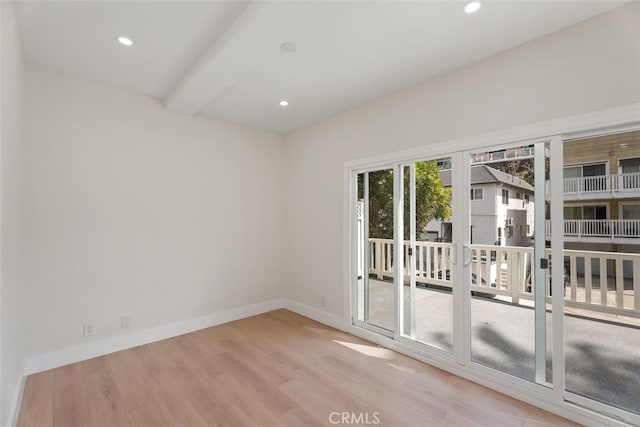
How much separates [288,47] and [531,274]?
2.65 metres

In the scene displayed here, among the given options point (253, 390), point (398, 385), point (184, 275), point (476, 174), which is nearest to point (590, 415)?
point (398, 385)

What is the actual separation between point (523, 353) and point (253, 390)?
2.24 metres

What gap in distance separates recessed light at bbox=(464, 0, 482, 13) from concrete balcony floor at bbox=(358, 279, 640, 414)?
7.35ft

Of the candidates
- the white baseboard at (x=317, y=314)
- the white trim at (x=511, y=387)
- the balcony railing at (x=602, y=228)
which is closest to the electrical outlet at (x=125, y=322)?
the white baseboard at (x=317, y=314)

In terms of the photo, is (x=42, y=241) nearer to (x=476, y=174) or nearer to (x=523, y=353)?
(x=476, y=174)

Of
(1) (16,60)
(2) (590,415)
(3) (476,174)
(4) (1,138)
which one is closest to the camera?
(4) (1,138)

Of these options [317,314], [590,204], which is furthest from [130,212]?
[590,204]

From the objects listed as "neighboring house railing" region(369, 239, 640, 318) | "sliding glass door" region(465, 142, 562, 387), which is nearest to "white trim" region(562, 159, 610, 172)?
"sliding glass door" region(465, 142, 562, 387)

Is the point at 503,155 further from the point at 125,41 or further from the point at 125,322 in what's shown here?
the point at 125,322

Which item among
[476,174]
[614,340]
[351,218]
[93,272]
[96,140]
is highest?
[96,140]

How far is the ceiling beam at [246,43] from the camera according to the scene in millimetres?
1755

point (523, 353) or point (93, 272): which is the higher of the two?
point (93, 272)

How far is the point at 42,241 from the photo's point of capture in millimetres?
2621

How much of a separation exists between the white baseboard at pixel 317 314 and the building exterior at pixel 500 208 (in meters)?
1.91
